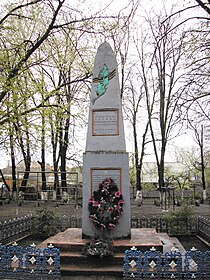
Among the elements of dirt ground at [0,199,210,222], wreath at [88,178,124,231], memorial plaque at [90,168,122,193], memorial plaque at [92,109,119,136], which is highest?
memorial plaque at [92,109,119,136]

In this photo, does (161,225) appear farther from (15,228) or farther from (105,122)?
(15,228)

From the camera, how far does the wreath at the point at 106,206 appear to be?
7445 millimetres

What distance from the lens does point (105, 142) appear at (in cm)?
791

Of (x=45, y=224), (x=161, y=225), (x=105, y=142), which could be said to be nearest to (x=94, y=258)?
(x=105, y=142)

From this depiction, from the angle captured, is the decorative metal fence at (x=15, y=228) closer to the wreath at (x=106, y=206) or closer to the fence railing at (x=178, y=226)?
the wreath at (x=106, y=206)

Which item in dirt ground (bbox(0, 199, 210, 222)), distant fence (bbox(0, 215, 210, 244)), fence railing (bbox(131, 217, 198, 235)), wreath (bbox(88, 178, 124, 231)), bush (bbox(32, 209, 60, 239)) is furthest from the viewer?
dirt ground (bbox(0, 199, 210, 222))

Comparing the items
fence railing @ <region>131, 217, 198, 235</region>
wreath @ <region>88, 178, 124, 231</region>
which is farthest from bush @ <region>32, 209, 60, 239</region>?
wreath @ <region>88, 178, 124, 231</region>

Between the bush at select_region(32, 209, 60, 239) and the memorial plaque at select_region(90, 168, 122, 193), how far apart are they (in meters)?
3.10

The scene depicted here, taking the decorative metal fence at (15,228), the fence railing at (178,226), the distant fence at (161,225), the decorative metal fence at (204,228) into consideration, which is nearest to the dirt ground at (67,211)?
the distant fence at (161,225)

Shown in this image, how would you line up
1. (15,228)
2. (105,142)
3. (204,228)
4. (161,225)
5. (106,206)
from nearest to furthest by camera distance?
(106,206) → (105,142) → (15,228) → (204,228) → (161,225)

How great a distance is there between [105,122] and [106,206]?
Result: 6.60 ft

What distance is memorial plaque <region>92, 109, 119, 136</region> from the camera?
798 cm

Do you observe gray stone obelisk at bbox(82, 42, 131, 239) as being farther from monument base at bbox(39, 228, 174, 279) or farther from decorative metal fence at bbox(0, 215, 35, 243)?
decorative metal fence at bbox(0, 215, 35, 243)

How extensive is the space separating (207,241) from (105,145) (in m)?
4.10
